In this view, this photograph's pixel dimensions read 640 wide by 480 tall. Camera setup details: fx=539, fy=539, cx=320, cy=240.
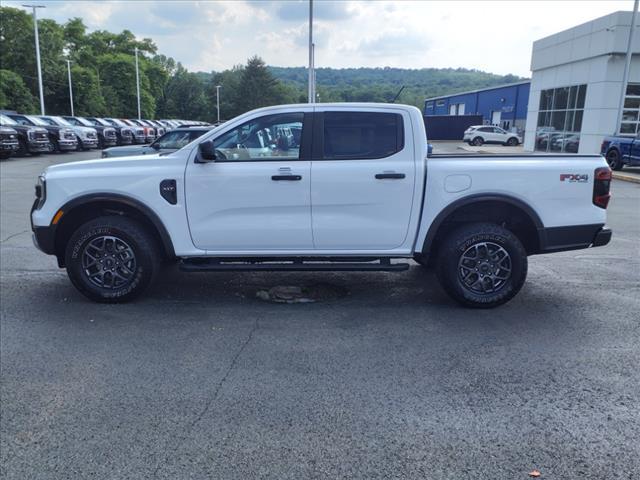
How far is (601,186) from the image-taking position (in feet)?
16.8

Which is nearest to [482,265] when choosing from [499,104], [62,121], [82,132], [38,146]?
[38,146]

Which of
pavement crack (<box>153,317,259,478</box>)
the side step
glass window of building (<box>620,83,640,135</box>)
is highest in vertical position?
glass window of building (<box>620,83,640,135</box>)

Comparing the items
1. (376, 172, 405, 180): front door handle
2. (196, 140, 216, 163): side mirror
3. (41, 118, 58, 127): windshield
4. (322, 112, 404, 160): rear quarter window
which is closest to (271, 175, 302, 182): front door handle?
(322, 112, 404, 160): rear quarter window

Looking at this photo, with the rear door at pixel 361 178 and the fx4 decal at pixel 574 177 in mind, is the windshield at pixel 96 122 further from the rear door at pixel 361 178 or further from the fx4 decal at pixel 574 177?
the fx4 decal at pixel 574 177

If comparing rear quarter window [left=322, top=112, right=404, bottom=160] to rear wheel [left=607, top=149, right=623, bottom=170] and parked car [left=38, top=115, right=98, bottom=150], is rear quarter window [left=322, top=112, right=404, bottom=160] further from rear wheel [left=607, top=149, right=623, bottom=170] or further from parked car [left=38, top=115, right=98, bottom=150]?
parked car [left=38, top=115, right=98, bottom=150]

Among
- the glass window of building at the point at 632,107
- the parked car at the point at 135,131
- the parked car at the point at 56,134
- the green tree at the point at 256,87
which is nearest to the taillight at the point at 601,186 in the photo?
the glass window of building at the point at 632,107

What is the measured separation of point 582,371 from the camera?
4.00 metres

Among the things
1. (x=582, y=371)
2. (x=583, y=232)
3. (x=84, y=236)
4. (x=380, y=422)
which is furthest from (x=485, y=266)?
(x=84, y=236)

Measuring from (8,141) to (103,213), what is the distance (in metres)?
19.3

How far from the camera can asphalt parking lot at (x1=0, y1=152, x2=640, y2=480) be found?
2939 millimetres

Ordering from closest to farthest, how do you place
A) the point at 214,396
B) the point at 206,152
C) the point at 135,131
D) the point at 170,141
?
the point at 214,396
the point at 206,152
the point at 170,141
the point at 135,131

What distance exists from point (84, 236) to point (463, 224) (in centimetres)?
374

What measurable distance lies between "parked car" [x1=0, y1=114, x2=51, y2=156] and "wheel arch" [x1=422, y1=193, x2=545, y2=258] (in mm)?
22332

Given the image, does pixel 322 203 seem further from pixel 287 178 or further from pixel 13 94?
pixel 13 94
